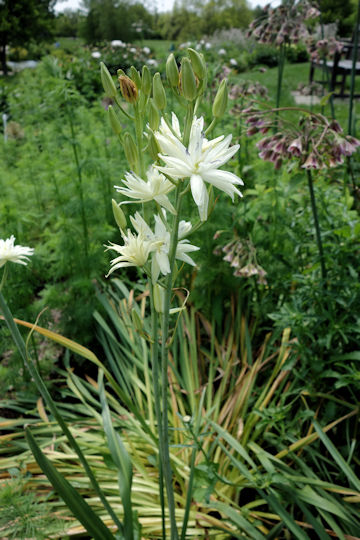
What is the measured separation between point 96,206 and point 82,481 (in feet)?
4.78

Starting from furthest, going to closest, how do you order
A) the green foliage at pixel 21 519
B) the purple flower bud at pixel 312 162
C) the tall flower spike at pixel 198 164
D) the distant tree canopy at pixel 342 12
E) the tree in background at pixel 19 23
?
the tree in background at pixel 19 23, the distant tree canopy at pixel 342 12, the purple flower bud at pixel 312 162, the green foliage at pixel 21 519, the tall flower spike at pixel 198 164

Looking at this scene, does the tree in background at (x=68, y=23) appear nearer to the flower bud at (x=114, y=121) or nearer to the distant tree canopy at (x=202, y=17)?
the distant tree canopy at (x=202, y=17)

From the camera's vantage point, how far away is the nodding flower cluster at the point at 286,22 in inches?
111

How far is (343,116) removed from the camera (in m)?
6.82

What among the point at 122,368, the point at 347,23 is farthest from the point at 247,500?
the point at 347,23

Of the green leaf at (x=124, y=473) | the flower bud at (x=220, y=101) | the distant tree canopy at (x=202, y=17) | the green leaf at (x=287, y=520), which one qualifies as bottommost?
the green leaf at (x=287, y=520)

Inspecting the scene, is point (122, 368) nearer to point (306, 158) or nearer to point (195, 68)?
point (306, 158)

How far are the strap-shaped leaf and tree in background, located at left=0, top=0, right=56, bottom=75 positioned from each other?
19498 mm

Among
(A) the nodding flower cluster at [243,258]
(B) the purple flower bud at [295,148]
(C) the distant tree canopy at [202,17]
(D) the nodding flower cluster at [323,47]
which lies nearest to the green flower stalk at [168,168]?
(B) the purple flower bud at [295,148]

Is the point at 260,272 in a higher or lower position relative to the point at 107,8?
lower

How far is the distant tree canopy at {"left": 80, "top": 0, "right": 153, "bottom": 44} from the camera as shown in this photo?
18844 mm

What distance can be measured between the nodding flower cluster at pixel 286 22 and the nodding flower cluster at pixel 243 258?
5.23ft

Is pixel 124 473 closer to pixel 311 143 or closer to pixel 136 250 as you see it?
pixel 136 250

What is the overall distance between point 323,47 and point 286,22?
43 centimetres
